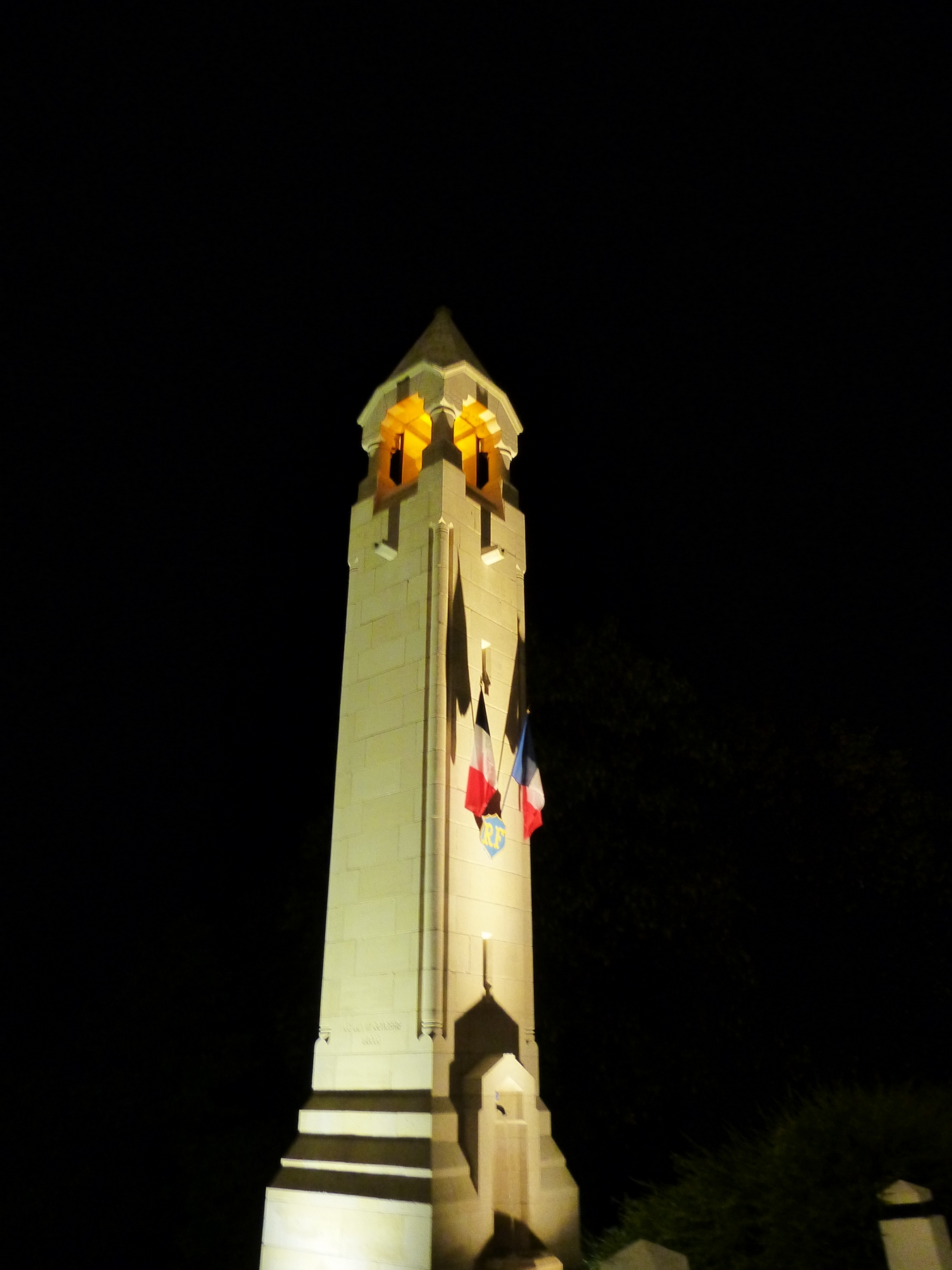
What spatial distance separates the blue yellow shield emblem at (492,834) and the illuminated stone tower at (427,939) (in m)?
0.12

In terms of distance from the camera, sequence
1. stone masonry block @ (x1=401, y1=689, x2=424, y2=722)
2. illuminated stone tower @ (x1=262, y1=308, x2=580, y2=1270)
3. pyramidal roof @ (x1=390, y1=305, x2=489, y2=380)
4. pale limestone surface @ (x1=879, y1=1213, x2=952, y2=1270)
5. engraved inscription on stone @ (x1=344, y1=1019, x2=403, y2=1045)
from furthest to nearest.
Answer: pyramidal roof @ (x1=390, y1=305, x2=489, y2=380)
stone masonry block @ (x1=401, y1=689, x2=424, y2=722)
engraved inscription on stone @ (x1=344, y1=1019, x2=403, y2=1045)
illuminated stone tower @ (x1=262, y1=308, x2=580, y2=1270)
pale limestone surface @ (x1=879, y1=1213, x2=952, y2=1270)

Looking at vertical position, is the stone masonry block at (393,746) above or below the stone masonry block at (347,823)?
above

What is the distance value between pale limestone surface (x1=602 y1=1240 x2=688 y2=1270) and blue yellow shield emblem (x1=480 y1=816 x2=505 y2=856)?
22.4 ft


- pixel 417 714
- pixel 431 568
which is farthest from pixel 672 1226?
pixel 431 568

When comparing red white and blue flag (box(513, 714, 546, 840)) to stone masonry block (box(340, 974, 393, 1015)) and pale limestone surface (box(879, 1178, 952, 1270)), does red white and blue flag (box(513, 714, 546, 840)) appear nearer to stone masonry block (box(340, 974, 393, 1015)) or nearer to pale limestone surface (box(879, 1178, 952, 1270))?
stone masonry block (box(340, 974, 393, 1015))

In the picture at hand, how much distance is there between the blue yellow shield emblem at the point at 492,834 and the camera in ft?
40.7

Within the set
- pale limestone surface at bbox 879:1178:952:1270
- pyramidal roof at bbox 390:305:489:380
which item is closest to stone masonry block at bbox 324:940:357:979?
pale limestone surface at bbox 879:1178:952:1270

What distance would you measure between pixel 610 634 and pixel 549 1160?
1079cm

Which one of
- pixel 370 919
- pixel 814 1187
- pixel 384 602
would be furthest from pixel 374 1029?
pixel 384 602

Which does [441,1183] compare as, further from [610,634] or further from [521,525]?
[610,634]

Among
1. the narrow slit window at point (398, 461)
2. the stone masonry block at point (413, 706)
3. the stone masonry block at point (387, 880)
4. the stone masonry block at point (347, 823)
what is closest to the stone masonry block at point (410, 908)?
the stone masonry block at point (387, 880)

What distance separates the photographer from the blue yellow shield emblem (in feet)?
40.7

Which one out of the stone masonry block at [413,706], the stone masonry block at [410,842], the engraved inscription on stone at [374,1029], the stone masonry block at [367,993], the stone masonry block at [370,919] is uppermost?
the stone masonry block at [413,706]

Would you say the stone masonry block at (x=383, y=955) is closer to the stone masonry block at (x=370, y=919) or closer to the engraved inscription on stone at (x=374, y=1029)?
the stone masonry block at (x=370, y=919)
